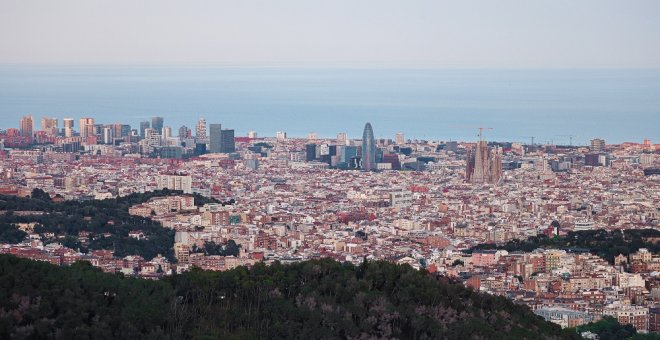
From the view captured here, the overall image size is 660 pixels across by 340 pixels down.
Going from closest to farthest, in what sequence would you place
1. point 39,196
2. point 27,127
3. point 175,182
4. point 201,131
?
point 39,196, point 175,182, point 27,127, point 201,131

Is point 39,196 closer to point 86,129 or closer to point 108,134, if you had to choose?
point 108,134

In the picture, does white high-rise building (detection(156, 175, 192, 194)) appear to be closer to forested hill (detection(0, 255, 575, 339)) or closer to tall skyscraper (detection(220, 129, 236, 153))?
tall skyscraper (detection(220, 129, 236, 153))

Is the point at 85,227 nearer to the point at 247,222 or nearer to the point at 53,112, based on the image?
the point at 247,222

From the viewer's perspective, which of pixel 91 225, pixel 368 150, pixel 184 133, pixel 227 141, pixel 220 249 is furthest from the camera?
pixel 184 133

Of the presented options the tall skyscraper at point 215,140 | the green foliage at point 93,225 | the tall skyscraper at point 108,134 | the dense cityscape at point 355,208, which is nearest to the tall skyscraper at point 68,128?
the dense cityscape at point 355,208

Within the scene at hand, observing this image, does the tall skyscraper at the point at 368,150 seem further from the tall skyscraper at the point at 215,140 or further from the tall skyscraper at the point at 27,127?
the tall skyscraper at the point at 27,127

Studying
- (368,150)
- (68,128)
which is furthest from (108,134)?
(368,150)

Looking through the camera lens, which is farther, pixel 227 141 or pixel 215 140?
pixel 215 140
